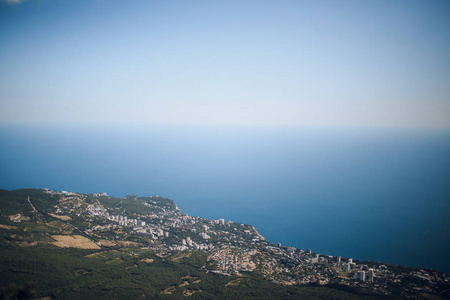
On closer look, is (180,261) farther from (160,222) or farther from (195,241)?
(160,222)

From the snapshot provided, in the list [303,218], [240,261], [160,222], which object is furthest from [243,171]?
[240,261]

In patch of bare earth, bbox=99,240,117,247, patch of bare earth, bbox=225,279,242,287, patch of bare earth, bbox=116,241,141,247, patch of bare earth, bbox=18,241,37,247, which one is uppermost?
patch of bare earth, bbox=18,241,37,247

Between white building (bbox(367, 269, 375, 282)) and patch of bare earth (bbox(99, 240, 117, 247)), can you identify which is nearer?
white building (bbox(367, 269, 375, 282))

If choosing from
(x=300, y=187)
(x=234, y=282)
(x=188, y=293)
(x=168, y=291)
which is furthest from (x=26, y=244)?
(x=300, y=187)

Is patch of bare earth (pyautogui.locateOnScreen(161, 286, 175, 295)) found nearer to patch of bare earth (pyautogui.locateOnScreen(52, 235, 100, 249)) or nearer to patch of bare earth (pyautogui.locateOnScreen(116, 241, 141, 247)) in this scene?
patch of bare earth (pyautogui.locateOnScreen(116, 241, 141, 247))

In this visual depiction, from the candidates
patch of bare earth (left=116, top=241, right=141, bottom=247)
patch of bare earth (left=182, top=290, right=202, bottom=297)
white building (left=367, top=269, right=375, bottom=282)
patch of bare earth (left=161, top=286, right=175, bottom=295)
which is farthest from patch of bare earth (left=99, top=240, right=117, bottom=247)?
white building (left=367, top=269, right=375, bottom=282)

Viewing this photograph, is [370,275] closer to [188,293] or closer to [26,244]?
[188,293]

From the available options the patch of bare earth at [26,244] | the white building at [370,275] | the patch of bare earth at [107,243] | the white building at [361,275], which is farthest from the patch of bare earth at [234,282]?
the patch of bare earth at [26,244]
